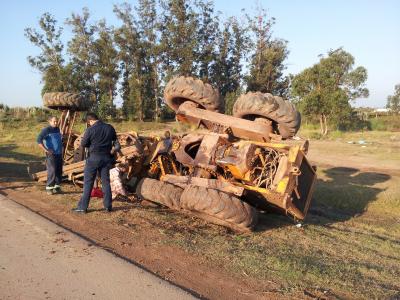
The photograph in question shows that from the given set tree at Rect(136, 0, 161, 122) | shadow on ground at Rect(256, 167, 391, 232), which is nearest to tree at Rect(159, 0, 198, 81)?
tree at Rect(136, 0, 161, 122)

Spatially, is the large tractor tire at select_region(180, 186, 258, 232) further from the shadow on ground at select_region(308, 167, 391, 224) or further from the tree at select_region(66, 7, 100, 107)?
the tree at select_region(66, 7, 100, 107)

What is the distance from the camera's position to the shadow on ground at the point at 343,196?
9.72 m

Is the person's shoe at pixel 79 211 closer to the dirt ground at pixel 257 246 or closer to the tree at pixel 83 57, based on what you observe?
the dirt ground at pixel 257 246

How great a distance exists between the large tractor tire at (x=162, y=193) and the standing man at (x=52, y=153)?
7.10ft

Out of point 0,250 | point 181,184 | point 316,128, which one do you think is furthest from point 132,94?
point 0,250

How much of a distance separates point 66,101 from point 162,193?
4.98 metres

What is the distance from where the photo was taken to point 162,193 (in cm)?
722

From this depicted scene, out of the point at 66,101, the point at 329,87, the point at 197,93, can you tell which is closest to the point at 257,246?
the point at 197,93

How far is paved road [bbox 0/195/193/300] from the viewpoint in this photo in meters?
3.95

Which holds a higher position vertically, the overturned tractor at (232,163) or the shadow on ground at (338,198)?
the overturned tractor at (232,163)

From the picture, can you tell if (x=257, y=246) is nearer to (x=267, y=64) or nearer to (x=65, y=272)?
(x=65, y=272)

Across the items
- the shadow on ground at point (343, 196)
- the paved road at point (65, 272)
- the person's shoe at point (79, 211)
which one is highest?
the paved road at point (65, 272)

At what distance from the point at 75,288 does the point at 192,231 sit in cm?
260

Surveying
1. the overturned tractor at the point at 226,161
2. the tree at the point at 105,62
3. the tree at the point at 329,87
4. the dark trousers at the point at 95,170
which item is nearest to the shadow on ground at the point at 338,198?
the overturned tractor at the point at 226,161
